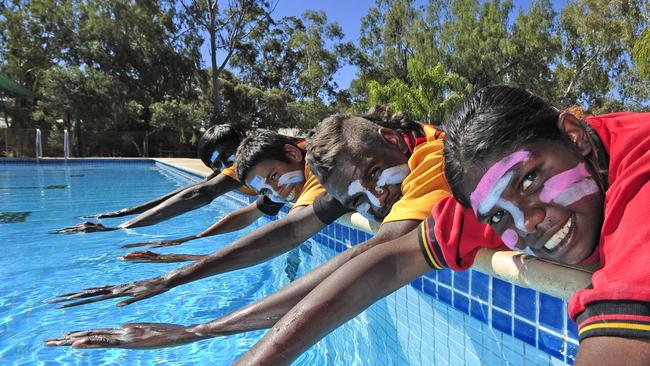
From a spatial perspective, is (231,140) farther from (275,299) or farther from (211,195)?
(275,299)

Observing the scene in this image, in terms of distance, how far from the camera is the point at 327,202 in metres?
2.71

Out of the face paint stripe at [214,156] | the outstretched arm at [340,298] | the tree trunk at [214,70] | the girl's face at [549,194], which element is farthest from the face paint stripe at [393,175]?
the tree trunk at [214,70]

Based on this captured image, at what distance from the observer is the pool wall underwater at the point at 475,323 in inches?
67.5

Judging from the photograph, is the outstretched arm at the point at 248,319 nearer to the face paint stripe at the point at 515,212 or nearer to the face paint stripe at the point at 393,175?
the face paint stripe at the point at 393,175

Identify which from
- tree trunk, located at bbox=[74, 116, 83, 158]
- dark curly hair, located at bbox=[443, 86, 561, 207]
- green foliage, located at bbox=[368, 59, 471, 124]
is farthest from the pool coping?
tree trunk, located at bbox=[74, 116, 83, 158]

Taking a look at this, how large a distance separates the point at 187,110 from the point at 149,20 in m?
6.30

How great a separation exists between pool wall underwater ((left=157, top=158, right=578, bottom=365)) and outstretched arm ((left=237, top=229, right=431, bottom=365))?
0.54 meters

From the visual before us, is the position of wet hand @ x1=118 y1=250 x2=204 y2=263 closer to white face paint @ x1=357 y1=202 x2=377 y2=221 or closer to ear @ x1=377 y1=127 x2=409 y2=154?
white face paint @ x1=357 y1=202 x2=377 y2=221

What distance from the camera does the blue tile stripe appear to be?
5.46 feet

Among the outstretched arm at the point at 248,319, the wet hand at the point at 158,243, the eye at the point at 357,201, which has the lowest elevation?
the wet hand at the point at 158,243

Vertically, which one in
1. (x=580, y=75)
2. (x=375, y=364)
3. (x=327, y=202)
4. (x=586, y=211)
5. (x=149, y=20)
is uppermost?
(x=149, y=20)

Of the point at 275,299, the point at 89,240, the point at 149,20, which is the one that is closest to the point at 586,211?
the point at 275,299

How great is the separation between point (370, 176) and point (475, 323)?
84 centimetres

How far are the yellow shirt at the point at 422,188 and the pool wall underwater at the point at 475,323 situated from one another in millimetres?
438
